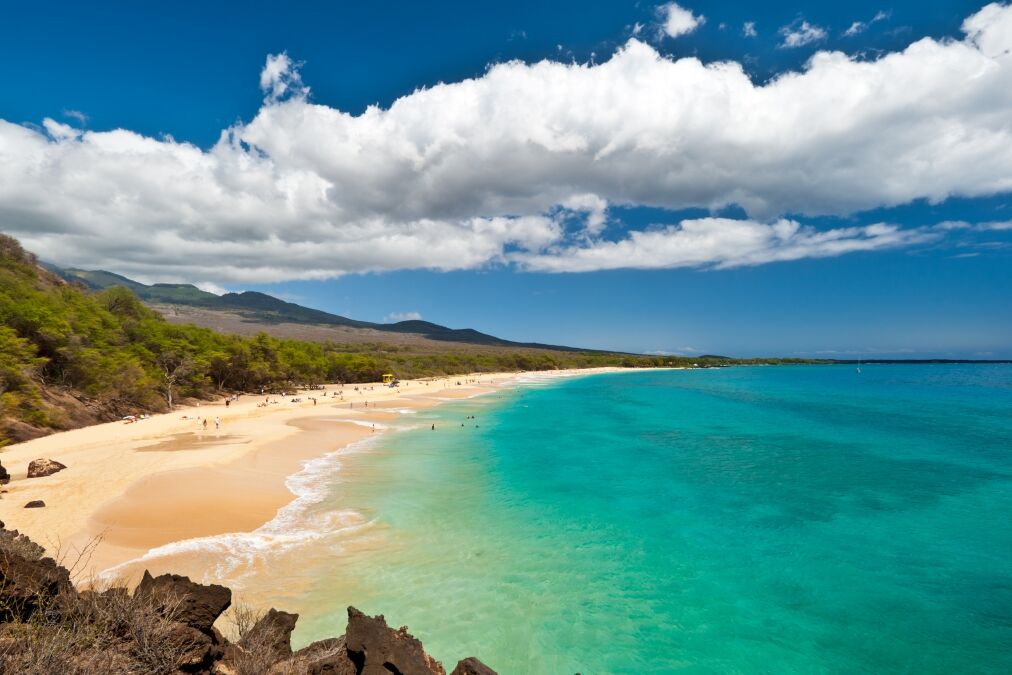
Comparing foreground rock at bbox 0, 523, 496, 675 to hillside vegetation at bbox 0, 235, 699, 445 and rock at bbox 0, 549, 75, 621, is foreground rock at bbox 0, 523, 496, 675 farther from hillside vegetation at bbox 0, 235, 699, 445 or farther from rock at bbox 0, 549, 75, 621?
hillside vegetation at bbox 0, 235, 699, 445

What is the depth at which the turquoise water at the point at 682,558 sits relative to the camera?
1218 cm

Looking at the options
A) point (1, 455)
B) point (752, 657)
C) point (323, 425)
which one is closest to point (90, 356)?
point (1, 455)

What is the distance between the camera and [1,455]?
87.0ft

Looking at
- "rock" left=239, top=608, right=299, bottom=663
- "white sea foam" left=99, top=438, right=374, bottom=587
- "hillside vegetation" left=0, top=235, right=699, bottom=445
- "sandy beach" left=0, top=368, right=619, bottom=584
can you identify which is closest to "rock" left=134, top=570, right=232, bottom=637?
"rock" left=239, top=608, right=299, bottom=663

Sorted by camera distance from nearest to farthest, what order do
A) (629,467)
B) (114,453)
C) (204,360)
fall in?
1. (114,453)
2. (629,467)
3. (204,360)

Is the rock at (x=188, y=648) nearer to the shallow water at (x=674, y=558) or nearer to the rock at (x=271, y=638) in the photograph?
the rock at (x=271, y=638)

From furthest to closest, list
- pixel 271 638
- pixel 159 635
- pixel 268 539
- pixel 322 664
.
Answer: pixel 268 539 → pixel 271 638 → pixel 322 664 → pixel 159 635

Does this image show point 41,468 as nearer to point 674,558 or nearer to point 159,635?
point 159,635

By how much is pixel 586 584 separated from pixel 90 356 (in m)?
45.1

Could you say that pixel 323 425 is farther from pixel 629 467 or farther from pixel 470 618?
pixel 470 618

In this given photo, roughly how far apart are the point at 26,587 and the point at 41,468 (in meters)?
22.5

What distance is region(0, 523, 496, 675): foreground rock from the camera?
609 cm

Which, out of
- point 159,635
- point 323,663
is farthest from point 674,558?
point 159,635

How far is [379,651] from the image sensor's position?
23.8 feet
